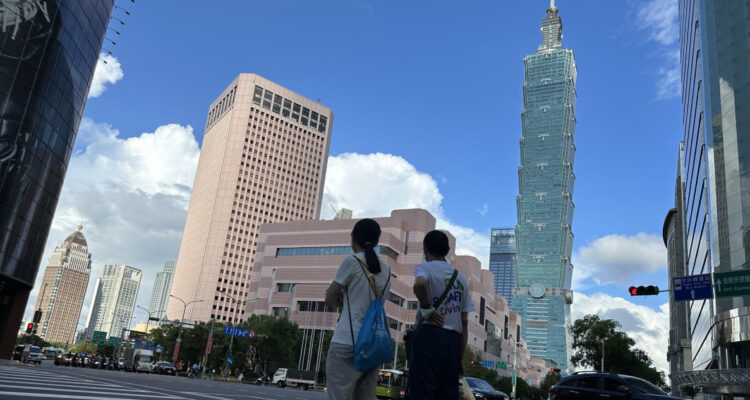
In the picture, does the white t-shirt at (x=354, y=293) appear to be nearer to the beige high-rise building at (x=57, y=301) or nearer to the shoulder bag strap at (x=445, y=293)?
the shoulder bag strap at (x=445, y=293)

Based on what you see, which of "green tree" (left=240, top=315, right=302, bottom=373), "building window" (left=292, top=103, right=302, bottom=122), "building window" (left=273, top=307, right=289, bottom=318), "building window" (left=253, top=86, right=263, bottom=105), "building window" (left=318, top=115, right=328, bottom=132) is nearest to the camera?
"green tree" (left=240, top=315, right=302, bottom=373)

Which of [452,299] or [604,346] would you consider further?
[604,346]

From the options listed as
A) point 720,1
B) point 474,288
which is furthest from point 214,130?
point 720,1

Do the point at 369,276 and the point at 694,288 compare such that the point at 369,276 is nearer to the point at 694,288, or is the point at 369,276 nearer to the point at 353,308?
the point at 353,308

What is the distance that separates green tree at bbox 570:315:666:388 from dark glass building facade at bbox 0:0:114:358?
47578mm

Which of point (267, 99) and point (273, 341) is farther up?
point (267, 99)

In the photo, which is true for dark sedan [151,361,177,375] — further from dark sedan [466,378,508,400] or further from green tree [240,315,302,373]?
dark sedan [466,378,508,400]

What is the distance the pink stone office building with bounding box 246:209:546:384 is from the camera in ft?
251

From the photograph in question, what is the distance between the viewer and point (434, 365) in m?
4.38

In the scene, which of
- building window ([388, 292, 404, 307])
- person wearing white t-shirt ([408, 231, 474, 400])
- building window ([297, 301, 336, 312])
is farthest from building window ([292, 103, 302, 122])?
person wearing white t-shirt ([408, 231, 474, 400])

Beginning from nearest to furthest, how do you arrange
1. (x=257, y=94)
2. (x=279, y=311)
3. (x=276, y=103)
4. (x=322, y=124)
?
1. (x=279, y=311)
2. (x=257, y=94)
3. (x=276, y=103)
4. (x=322, y=124)

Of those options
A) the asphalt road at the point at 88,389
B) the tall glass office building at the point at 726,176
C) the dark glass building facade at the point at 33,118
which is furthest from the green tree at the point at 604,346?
the dark glass building facade at the point at 33,118

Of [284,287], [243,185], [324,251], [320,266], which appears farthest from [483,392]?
[243,185]

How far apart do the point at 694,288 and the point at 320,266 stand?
63669 millimetres
